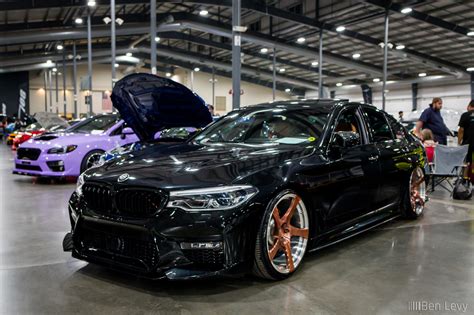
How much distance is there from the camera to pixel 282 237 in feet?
10.1

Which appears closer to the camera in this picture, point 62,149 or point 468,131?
point 468,131

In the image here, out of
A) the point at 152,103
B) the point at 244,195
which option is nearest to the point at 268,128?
the point at 244,195

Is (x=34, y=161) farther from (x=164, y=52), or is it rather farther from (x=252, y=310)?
(x=164, y=52)

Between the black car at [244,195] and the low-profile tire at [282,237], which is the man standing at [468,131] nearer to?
the black car at [244,195]

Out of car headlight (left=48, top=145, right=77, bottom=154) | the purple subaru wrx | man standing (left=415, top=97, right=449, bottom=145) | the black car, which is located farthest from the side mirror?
Result: car headlight (left=48, top=145, right=77, bottom=154)

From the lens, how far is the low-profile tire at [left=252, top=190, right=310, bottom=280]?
2877 millimetres

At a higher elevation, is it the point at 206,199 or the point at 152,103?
the point at 152,103

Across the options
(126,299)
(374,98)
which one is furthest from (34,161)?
(374,98)

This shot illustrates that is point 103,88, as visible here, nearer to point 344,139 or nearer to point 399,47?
point 399,47

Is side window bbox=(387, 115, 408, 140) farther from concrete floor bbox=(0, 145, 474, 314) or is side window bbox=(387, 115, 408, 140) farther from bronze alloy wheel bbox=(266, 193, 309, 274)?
bronze alloy wheel bbox=(266, 193, 309, 274)

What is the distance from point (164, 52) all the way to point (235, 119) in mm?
28927

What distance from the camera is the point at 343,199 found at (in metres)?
3.57

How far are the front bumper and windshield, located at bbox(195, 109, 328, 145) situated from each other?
1086mm

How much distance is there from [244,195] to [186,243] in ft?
1.57
